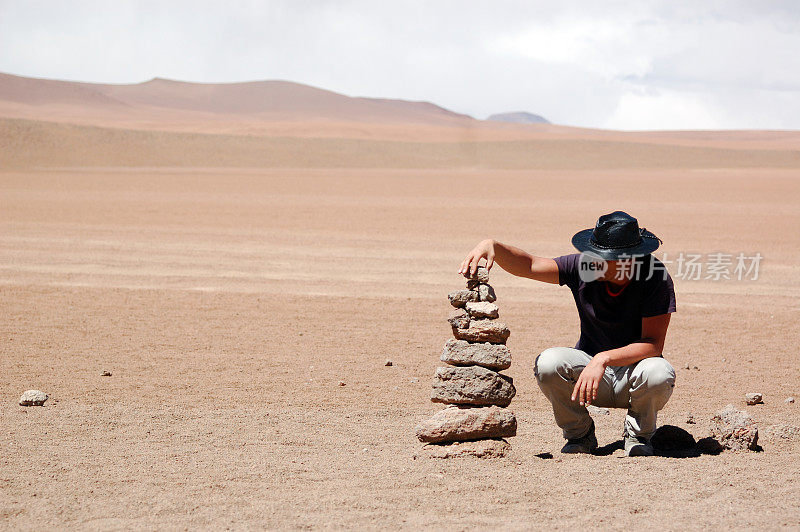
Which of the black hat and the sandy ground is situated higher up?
the black hat

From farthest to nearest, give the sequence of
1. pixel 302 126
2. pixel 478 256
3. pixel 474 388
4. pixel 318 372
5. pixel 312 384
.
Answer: pixel 302 126
pixel 318 372
pixel 312 384
pixel 474 388
pixel 478 256

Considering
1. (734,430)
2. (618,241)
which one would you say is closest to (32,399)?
(618,241)

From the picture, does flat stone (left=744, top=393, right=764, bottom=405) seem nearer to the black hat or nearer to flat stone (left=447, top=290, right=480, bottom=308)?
the black hat

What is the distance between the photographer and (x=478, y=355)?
230 inches

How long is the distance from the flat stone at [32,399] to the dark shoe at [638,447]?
4546mm

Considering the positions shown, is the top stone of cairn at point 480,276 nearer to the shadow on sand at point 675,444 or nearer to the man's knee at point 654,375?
the man's knee at point 654,375

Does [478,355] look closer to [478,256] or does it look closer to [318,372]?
[478,256]

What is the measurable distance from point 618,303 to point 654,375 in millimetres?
482

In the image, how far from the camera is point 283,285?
1345cm

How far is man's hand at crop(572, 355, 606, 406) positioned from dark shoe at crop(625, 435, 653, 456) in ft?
2.21

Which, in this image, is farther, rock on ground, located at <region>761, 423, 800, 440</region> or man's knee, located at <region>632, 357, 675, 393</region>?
rock on ground, located at <region>761, 423, 800, 440</region>

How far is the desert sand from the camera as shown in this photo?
4.80 meters

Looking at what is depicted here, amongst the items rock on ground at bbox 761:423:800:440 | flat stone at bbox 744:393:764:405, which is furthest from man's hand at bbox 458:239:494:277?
flat stone at bbox 744:393:764:405
